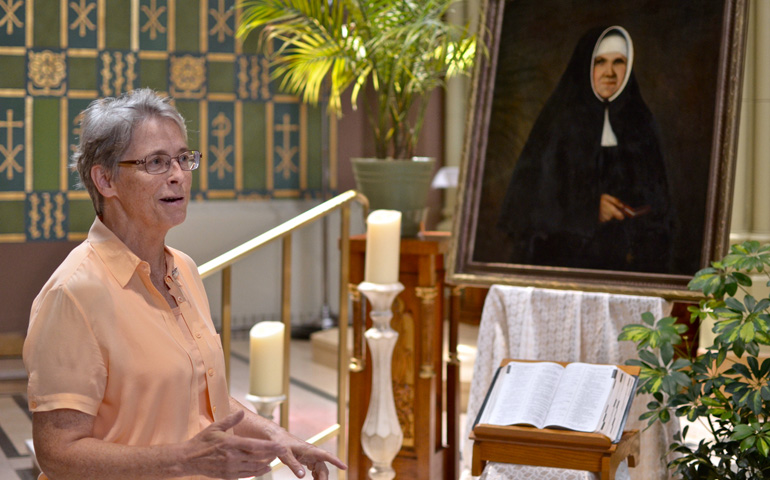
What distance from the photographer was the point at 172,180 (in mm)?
1753

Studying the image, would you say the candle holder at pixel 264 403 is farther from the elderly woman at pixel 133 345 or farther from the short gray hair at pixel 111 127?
the short gray hair at pixel 111 127

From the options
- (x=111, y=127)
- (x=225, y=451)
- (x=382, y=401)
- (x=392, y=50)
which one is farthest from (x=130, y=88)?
(x=225, y=451)

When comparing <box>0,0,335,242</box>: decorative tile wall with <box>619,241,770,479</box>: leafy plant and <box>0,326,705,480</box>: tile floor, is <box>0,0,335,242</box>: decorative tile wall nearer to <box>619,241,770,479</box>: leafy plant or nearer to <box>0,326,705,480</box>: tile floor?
<box>0,326,705,480</box>: tile floor

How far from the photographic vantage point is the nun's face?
353 cm

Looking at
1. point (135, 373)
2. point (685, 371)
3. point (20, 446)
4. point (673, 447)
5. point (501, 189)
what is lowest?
point (20, 446)

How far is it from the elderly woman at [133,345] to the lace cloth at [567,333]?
1.78m

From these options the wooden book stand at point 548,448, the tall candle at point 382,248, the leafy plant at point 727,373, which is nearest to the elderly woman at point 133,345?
the wooden book stand at point 548,448

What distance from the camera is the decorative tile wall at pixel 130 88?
738cm

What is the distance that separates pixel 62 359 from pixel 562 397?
1741 mm

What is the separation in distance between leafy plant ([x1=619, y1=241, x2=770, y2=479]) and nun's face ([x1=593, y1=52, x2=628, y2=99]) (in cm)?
90

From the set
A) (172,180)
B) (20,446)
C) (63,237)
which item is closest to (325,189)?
(63,237)

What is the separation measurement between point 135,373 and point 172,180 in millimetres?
363

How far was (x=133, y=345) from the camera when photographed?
5.43ft

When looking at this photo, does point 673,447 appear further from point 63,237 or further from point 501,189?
point 63,237
